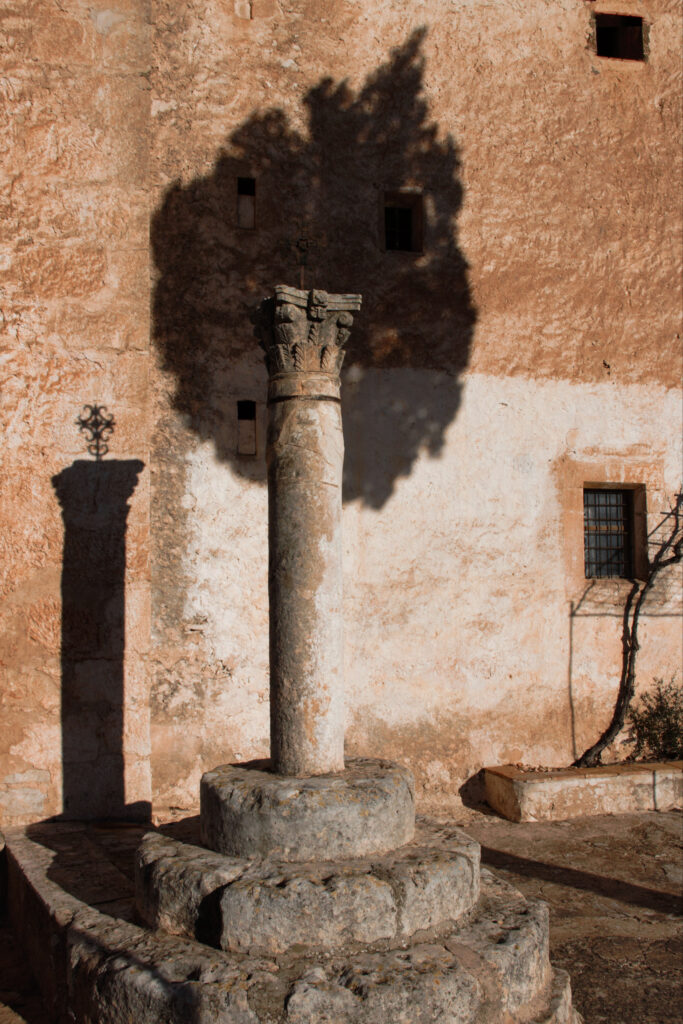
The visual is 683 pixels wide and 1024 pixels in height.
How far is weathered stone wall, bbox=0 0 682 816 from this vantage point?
670cm

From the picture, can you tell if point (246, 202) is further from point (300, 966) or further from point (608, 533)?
point (300, 966)

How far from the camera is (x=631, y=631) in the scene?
8109 millimetres

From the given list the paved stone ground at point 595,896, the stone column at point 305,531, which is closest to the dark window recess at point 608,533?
the paved stone ground at point 595,896

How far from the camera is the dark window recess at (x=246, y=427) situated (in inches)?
285

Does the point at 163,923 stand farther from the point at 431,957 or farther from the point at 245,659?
the point at 245,659

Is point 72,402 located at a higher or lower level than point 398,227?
lower

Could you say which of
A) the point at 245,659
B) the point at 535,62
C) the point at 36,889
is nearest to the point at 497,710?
the point at 245,659

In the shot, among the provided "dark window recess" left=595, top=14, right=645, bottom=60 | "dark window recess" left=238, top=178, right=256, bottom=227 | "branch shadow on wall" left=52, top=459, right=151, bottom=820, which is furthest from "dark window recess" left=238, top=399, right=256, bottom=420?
"dark window recess" left=595, top=14, right=645, bottom=60

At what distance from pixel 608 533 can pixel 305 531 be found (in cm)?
462

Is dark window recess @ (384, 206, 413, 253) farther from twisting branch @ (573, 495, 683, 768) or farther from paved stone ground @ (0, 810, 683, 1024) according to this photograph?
paved stone ground @ (0, 810, 683, 1024)

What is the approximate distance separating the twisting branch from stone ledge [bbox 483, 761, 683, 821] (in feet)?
0.97

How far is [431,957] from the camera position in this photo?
3.65 metres

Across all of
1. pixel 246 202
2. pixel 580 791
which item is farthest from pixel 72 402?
pixel 580 791

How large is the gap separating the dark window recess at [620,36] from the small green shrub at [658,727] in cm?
597
